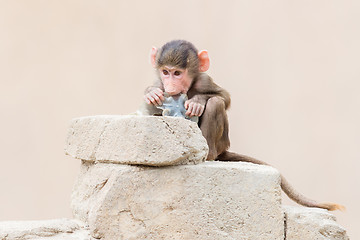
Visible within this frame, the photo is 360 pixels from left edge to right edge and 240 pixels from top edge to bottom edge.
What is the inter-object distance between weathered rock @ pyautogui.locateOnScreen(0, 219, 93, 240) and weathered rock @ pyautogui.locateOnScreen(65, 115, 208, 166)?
39 centimetres

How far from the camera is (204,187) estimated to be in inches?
117

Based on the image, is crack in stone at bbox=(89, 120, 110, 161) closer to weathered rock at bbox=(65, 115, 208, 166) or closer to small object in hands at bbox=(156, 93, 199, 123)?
weathered rock at bbox=(65, 115, 208, 166)

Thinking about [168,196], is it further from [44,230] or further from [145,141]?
[44,230]

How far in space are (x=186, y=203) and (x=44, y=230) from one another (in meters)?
0.74

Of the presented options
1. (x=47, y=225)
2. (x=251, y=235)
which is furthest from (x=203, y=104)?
(x=47, y=225)

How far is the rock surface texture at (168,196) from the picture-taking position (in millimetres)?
2881

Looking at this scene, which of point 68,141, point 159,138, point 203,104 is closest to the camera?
point 159,138

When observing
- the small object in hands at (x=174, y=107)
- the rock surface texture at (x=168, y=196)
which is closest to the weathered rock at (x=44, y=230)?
the rock surface texture at (x=168, y=196)

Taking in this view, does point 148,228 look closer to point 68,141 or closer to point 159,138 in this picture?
point 159,138

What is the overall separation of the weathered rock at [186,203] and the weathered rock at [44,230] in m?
0.09

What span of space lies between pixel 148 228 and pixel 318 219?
958 mm

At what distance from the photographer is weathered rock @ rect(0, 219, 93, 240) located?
2.79 meters

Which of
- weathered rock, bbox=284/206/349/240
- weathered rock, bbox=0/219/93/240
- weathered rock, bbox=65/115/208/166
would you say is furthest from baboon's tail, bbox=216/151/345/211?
weathered rock, bbox=0/219/93/240

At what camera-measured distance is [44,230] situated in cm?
287
